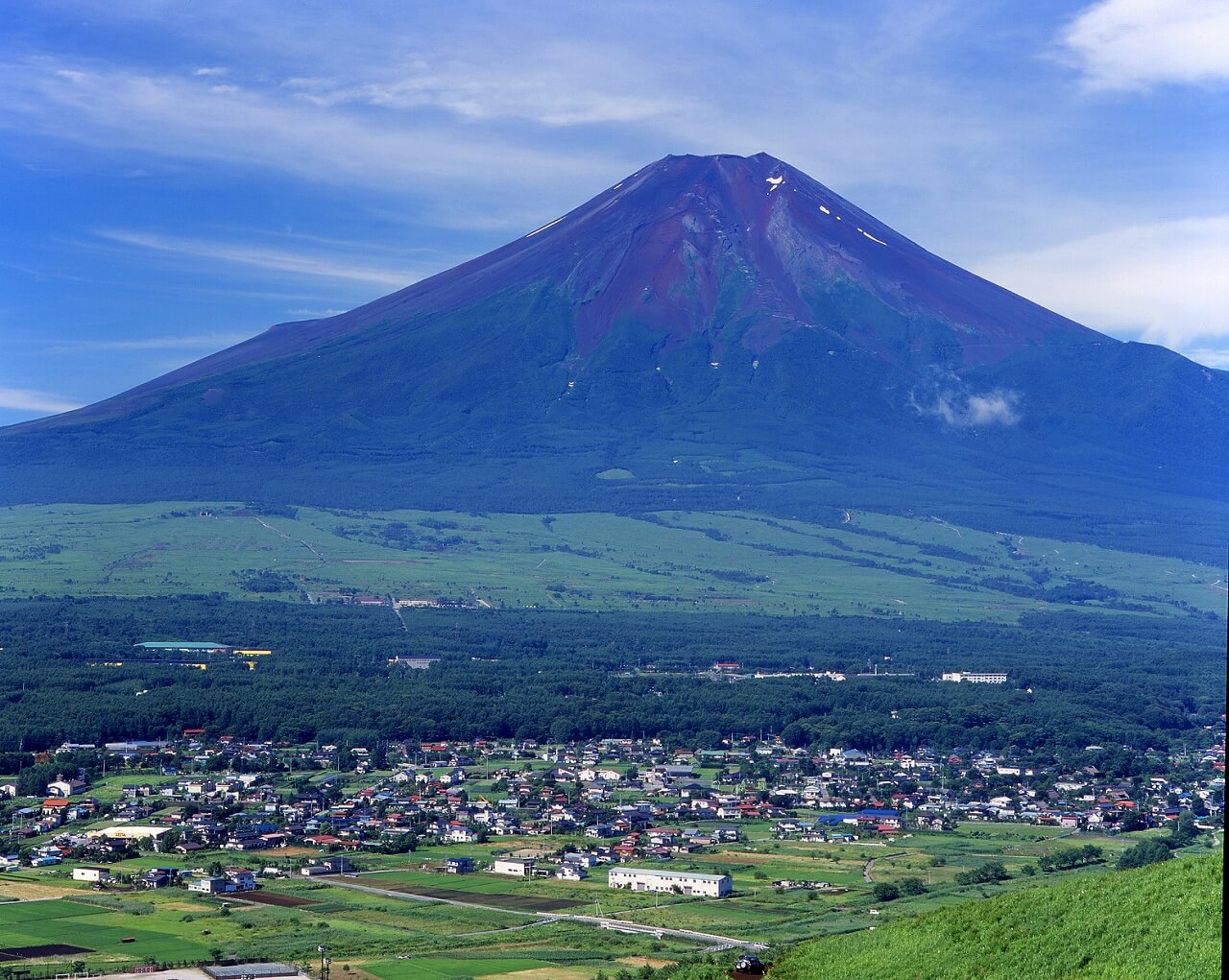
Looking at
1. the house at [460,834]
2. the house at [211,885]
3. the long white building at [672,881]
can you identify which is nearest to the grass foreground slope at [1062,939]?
the long white building at [672,881]

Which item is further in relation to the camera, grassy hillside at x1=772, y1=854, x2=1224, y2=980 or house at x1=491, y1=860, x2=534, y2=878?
house at x1=491, y1=860, x2=534, y2=878

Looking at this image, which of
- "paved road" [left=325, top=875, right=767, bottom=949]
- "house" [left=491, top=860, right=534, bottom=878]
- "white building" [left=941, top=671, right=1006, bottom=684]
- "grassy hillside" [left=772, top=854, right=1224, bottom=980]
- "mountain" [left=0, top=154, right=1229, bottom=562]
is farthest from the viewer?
"mountain" [left=0, top=154, right=1229, bottom=562]

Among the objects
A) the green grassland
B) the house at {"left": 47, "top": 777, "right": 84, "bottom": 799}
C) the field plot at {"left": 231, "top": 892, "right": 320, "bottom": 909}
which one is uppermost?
the green grassland

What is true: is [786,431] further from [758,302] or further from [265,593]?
[265,593]

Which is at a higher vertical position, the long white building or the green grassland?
the green grassland

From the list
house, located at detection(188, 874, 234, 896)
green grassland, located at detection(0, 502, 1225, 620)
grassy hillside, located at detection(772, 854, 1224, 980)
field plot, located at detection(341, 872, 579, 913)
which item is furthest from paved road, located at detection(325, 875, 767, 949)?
green grassland, located at detection(0, 502, 1225, 620)

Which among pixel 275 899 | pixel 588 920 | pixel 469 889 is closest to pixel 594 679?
pixel 469 889

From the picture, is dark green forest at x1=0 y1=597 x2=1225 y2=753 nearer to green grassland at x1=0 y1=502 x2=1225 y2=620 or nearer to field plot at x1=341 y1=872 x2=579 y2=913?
green grassland at x1=0 y1=502 x2=1225 y2=620
